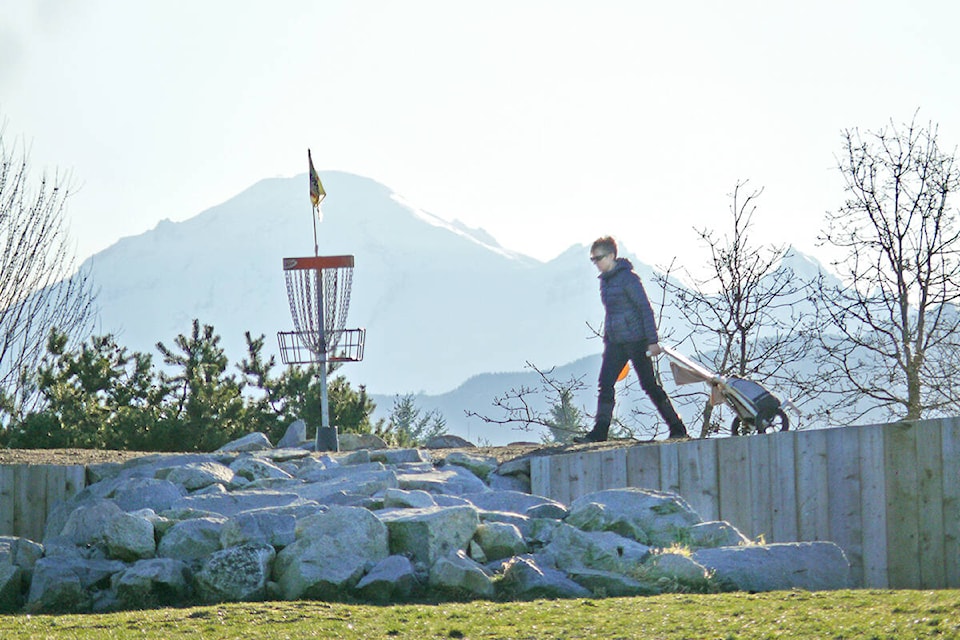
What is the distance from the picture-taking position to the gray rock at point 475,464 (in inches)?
470

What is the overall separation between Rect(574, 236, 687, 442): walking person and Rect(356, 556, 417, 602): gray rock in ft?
15.1

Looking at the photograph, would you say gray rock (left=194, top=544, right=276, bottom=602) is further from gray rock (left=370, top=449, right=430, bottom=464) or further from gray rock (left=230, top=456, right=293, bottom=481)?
gray rock (left=370, top=449, right=430, bottom=464)

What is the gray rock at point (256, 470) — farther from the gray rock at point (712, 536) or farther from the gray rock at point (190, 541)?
the gray rock at point (712, 536)

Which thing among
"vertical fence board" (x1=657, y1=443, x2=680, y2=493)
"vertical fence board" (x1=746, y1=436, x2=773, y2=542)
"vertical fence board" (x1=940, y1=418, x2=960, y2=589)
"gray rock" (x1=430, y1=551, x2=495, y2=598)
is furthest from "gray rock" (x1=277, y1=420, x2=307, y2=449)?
"vertical fence board" (x1=940, y1=418, x2=960, y2=589)

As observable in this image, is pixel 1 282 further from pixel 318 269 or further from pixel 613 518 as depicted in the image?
pixel 613 518

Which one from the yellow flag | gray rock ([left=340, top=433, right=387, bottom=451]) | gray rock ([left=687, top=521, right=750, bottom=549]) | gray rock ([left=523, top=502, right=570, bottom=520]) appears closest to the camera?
gray rock ([left=687, top=521, right=750, bottom=549])

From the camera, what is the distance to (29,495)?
1180cm

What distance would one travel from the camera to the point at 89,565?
26.2 feet

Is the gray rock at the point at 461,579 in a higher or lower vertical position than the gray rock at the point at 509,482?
lower

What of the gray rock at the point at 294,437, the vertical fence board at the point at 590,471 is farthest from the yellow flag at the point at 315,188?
the vertical fence board at the point at 590,471

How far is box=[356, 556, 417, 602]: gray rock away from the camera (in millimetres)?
7523

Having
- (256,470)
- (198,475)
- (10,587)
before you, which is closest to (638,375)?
(256,470)

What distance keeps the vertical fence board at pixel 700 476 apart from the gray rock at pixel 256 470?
350 cm

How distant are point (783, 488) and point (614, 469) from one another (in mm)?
1752
